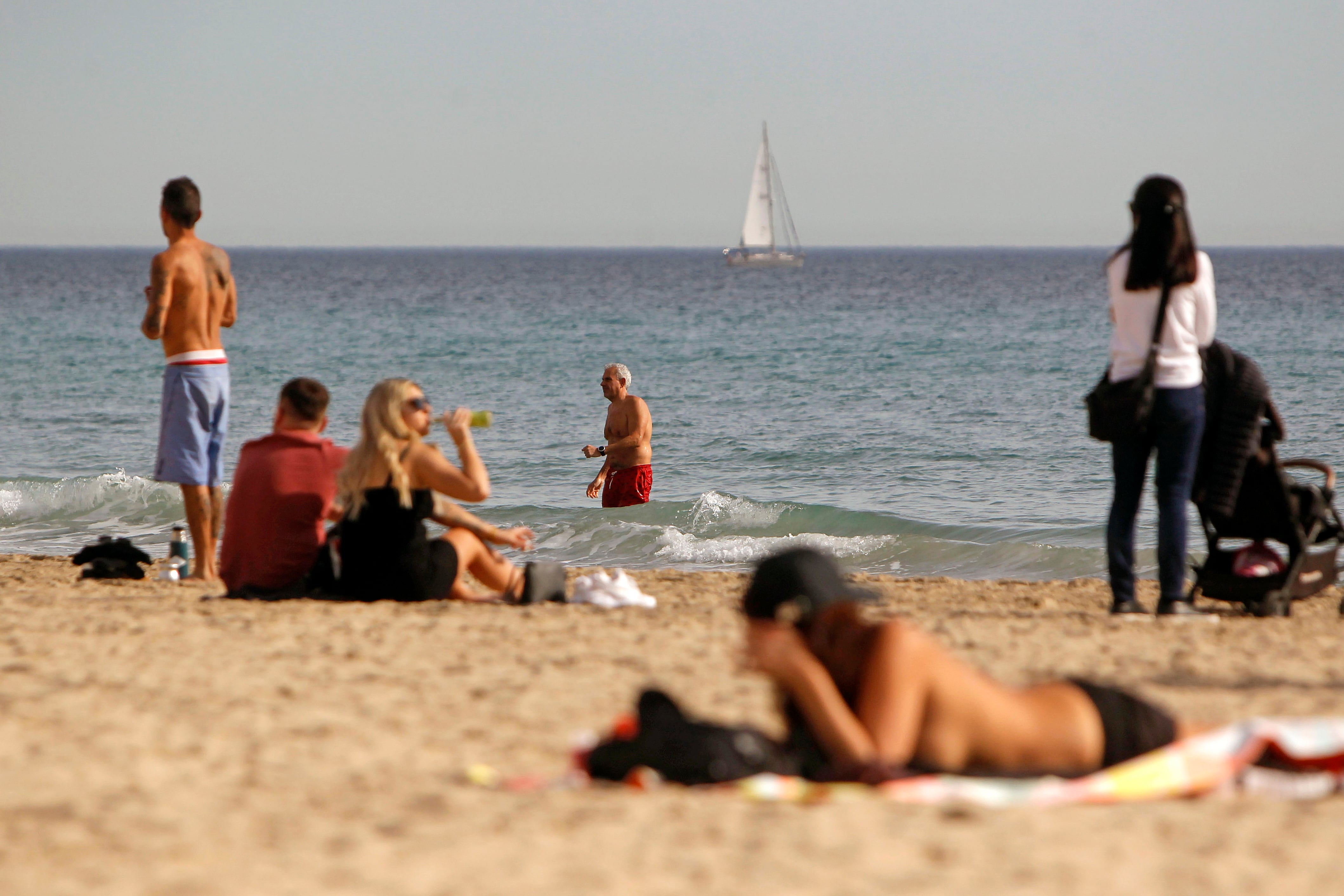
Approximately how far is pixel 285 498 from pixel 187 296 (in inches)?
47.7

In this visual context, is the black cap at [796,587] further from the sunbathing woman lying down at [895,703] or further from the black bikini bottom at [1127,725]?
→ the black bikini bottom at [1127,725]

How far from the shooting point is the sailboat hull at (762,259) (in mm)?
78188

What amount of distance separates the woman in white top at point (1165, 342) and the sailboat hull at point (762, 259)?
2763 inches

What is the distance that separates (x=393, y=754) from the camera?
354 cm

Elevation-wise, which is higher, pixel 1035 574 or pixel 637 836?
pixel 637 836

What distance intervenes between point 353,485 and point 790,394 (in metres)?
16.0

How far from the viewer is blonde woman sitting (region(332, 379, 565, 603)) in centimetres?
541

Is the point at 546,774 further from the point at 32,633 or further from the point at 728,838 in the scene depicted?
the point at 32,633

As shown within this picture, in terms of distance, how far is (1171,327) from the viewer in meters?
5.12

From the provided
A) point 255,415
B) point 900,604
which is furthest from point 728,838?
point 255,415

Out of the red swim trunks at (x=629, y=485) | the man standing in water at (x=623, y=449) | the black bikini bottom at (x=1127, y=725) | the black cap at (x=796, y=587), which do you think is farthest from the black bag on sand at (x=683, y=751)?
the red swim trunks at (x=629, y=485)

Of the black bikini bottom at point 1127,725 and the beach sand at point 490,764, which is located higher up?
the black bikini bottom at point 1127,725

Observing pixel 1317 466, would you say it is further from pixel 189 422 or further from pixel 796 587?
pixel 189 422

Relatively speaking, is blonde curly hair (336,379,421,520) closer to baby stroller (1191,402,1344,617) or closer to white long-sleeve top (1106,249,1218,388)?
white long-sleeve top (1106,249,1218,388)
